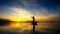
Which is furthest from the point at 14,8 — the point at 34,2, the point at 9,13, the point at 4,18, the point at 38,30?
the point at 38,30

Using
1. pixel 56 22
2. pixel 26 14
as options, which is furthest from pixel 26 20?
pixel 56 22

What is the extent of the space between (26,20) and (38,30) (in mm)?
378

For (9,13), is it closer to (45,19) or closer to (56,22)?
(45,19)

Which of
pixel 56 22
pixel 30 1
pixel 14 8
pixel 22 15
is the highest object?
pixel 30 1

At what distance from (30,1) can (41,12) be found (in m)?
0.38

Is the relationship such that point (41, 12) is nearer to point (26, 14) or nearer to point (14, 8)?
point (26, 14)

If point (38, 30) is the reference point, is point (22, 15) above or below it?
above

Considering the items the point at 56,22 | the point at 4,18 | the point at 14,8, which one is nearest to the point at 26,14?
the point at 14,8

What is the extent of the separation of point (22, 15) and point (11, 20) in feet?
0.95

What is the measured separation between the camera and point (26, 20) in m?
2.69

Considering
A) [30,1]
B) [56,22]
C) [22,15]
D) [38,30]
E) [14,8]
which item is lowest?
[38,30]

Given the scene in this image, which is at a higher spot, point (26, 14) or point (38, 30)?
point (26, 14)

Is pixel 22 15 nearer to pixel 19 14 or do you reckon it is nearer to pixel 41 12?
pixel 19 14

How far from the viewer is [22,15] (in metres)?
2.70
